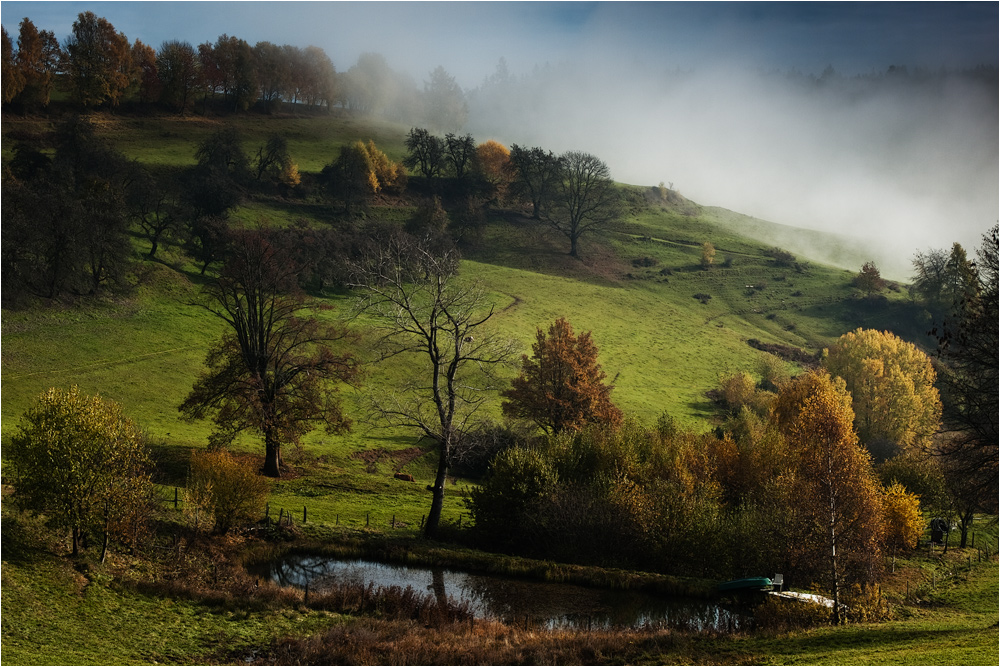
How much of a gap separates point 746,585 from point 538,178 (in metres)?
118

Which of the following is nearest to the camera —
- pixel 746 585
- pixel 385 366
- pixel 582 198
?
pixel 746 585

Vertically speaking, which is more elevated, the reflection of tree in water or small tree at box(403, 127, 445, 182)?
small tree at box(403, 127, 445, 182)

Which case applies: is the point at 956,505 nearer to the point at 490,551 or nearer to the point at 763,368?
the point at 490,551

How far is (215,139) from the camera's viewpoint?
12150 cm

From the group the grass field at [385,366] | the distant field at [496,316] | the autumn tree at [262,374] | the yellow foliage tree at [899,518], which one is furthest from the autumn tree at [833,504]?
the autumn tree at [262,374]

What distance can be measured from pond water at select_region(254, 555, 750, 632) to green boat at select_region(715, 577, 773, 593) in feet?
2.72

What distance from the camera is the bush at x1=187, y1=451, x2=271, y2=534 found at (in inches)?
1337

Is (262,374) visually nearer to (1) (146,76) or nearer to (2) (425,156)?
(2) (425,156)

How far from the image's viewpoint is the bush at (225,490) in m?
34.0

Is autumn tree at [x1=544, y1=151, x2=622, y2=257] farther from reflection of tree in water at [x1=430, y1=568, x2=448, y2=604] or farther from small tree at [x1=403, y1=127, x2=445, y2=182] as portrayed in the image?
reflection of tree in water at [x1=430, y1=568, x2=448, y2=604]

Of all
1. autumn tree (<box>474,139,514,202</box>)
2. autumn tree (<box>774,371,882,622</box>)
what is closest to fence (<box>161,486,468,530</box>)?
autumn tree (<box>774,371,882,622</box>)

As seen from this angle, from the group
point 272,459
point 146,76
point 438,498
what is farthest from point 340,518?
point 146,76

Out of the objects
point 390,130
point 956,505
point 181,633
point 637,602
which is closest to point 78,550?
point 181,633

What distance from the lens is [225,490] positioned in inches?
1351
